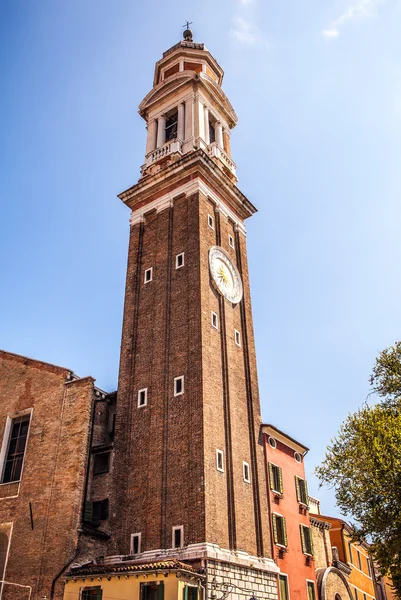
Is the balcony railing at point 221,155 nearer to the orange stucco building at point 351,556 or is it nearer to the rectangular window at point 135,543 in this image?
the rectangular window at point 135,543

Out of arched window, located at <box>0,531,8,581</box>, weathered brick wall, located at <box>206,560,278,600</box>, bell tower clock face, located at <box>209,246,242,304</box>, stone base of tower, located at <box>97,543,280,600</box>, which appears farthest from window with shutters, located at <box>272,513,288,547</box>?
arched window, located at <box>0,531,8,581</box>

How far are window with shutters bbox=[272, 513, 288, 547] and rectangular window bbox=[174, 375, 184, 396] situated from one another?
7.53 meters

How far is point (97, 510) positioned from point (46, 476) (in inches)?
107

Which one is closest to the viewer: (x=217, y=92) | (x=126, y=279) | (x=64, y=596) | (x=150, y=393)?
(x=64, y=596)

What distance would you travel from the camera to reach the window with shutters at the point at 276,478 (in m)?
27.3

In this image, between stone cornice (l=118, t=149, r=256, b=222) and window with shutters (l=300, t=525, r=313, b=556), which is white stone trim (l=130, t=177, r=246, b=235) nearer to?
stone cornice (l=118, t=149, r=256, b=222)

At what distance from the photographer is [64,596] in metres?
20.8

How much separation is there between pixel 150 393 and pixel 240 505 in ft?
20.6

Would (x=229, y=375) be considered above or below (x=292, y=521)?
above

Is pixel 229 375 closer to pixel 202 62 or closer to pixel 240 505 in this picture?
pixel 240 505

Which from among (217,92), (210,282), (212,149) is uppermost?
(217,92)

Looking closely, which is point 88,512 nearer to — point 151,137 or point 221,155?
point 221,155

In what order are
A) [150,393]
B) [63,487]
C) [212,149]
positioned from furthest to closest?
[212,149] → [150,393] → [63,487]

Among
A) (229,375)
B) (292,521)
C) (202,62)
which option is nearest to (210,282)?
(229,375)
